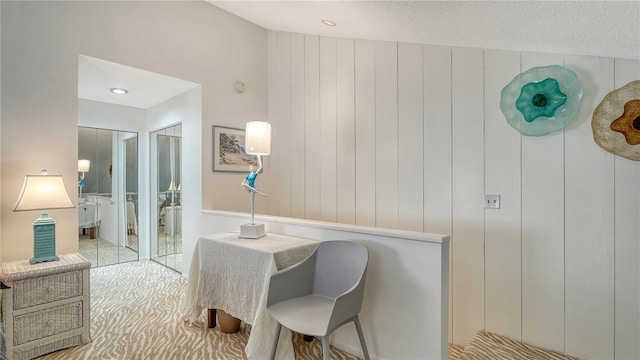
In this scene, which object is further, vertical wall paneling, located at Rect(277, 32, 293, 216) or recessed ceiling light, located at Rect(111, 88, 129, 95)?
vertical wall paneling, located at Rect(277, 32, 293, 216)

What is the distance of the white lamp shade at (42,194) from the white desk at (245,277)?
3.46ft

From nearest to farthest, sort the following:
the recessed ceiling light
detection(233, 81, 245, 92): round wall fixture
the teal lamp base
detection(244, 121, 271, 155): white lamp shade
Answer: the teal lamp base → detection(244, 121, 271, 155): white lamp shade → the recessed ceiling light → detection(233, 81, 245, 92): round wall fixture

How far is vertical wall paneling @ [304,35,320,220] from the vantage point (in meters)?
3.53

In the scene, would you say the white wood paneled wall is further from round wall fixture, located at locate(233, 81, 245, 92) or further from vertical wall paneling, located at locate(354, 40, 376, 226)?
round wall fixture, located at locate(233, 81, 245, 92)

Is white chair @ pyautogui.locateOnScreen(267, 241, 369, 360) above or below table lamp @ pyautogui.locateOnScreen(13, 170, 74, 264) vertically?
below

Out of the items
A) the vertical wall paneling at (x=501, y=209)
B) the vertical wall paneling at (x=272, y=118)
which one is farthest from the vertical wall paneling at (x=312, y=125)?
the vertical wall paneling at (x=501, y=209)

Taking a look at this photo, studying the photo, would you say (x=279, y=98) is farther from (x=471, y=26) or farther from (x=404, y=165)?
(x=471, y=26)

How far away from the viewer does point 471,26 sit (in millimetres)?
2088

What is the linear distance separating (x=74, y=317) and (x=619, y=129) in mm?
3859

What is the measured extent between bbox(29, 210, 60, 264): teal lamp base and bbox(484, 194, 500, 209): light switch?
327 centimetres

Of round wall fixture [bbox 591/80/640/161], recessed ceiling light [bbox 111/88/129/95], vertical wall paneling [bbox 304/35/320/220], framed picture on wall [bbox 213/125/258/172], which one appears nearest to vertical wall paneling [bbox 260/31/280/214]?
framed picture on wall [bbox 213/125/258/172]

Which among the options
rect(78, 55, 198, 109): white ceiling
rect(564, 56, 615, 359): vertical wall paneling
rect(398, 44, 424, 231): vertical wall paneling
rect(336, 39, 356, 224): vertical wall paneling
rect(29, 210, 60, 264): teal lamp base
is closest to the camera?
rect(564, 56, 615, 359): vertical wall paneling

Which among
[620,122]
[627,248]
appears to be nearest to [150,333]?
[627,248]

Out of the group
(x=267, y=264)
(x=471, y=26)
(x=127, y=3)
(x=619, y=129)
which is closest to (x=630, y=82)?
(x=619, y=129)
